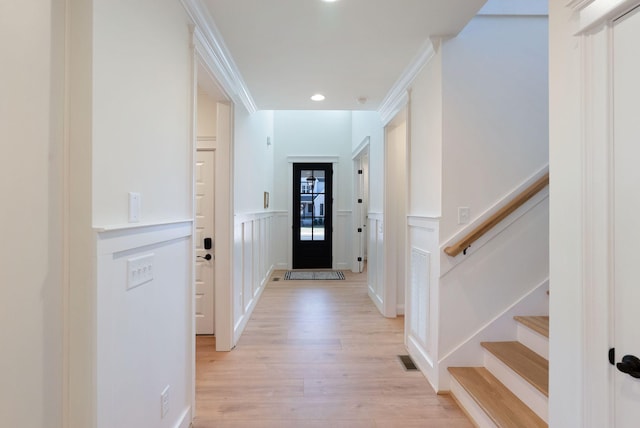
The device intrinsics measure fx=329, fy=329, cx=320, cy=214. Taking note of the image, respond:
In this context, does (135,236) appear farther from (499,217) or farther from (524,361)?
(524,361)

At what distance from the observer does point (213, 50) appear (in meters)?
2.26

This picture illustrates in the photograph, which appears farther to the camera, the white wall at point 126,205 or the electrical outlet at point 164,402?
the electrical outlet at point 164,402

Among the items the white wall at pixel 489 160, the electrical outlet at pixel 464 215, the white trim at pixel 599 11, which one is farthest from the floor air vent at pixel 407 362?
the white trim at pixel 599 11

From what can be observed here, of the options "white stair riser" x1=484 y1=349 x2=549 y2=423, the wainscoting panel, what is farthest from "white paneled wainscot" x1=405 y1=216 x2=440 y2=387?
"white stair riser" x1=484 y1=349 x2=549 y2=423

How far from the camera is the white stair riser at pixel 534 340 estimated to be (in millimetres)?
2052

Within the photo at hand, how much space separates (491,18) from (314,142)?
15.3ft

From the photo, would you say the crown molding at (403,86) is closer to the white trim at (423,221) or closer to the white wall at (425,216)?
the white wall at (425,216)

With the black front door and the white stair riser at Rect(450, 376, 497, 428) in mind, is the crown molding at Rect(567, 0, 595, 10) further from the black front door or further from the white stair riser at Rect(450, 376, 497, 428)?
the black front door

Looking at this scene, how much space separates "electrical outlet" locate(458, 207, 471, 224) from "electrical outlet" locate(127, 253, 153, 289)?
1913mm

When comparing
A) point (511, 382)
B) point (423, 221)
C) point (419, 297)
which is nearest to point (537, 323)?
point (511, 382)

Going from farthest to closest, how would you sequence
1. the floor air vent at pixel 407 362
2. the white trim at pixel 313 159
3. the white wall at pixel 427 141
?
the white trim at pixel 313 159 < the floor air vent at pixel 407 362 < the white wall at pixel 427 141

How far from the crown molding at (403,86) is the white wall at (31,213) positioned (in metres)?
2.18

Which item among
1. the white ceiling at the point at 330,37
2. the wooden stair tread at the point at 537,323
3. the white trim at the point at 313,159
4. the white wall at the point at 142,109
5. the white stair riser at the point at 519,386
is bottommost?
the white stair riser at the point at 519,386

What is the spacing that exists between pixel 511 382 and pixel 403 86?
2436 millimetres
